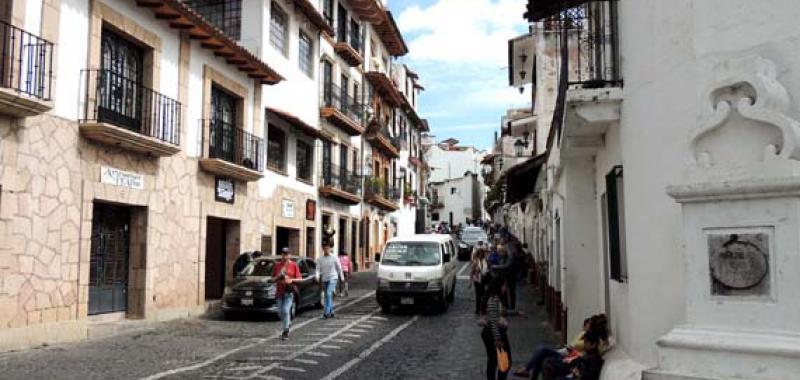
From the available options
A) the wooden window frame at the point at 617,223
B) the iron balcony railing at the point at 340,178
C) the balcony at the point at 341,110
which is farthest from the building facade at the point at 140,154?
the wooden window frame at the point at 617,223

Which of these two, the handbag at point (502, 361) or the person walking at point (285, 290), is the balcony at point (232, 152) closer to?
the person walking at point (285, 290)

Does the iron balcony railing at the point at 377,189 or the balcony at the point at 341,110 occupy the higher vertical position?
the balcony at the point at 341,110

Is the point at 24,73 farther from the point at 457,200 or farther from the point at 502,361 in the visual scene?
the point at 457,200

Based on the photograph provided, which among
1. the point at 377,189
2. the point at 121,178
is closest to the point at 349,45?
the point at 377,189

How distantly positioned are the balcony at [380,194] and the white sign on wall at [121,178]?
20.5m

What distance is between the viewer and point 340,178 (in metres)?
A: 29.8

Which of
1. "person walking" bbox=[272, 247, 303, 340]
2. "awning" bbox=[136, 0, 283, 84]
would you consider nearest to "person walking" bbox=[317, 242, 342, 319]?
"person walking" bbox=[272, 247, 303, 340]

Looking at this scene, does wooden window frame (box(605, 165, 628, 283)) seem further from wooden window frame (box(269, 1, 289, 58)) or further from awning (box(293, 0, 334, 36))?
awning (box(293, 0, 334, 36))

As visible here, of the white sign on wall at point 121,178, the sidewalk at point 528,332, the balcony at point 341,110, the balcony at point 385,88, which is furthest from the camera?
the balcony at point 385,88

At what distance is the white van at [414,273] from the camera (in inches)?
672

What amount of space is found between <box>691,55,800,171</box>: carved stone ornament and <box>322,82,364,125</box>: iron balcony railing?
23.5 metres

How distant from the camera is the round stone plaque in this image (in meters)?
4.25

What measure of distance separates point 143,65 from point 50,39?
341cm

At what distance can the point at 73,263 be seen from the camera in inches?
495
